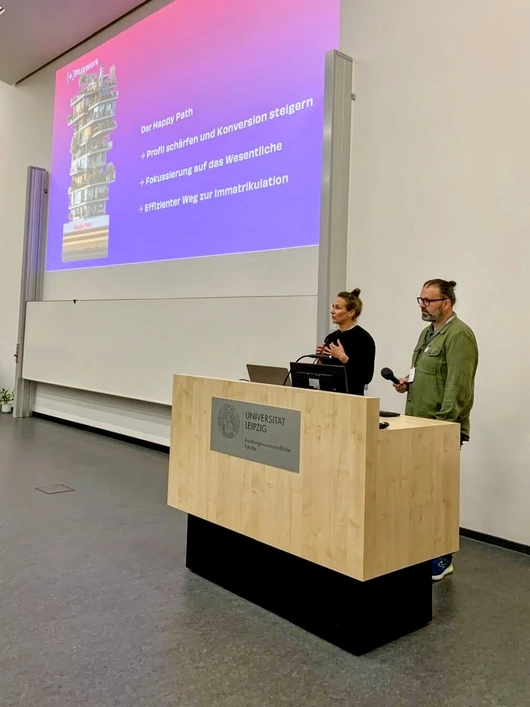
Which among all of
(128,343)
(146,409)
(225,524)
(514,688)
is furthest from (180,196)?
(514,688)

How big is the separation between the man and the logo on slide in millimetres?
939

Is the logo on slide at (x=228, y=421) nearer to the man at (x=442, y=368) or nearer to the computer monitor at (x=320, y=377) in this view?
the computer monitor at (x=320, y=377)

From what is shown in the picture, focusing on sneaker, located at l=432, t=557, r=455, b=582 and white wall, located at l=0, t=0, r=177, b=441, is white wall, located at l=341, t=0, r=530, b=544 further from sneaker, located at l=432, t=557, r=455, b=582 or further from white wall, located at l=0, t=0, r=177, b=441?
white wall, located at l=0, t=0, r=177, b=441

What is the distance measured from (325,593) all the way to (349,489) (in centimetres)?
45

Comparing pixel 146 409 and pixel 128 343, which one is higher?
pixel 128 343

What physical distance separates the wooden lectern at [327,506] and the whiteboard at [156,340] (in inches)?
72.6

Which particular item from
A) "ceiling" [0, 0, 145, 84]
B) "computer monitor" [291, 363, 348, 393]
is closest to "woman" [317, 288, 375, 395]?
"computer monitor" [291, 363, 348, 393]

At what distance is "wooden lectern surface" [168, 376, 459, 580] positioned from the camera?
2.00 metres

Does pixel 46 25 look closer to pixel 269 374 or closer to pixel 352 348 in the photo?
pixel 352 348

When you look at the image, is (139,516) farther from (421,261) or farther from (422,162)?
(422,162)

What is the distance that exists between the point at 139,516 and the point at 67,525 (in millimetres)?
437

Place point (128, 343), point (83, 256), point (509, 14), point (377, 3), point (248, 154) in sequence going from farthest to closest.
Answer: point (83, 256) → point (128, 343) → point (248, 154) → point (377, 3) → point (509, 14)

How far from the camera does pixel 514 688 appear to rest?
1.87 m

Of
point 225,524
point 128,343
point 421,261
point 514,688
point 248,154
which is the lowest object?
point 514,688
